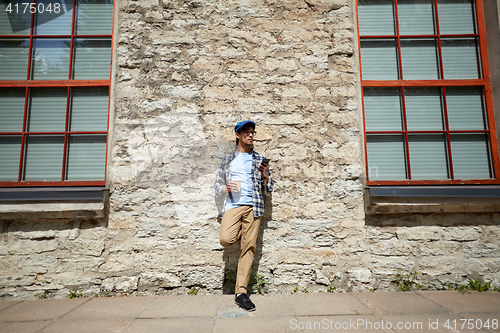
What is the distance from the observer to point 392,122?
3.24 metres

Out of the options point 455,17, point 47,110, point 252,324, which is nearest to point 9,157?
point 47,110

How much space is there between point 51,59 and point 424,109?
4710 mm

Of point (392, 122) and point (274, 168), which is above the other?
point (392, 122)

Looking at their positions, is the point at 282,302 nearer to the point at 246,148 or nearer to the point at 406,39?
the point at 246,148

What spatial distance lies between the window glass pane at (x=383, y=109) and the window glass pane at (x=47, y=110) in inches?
148

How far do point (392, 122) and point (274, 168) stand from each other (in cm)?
162

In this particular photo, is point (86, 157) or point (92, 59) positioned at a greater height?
point (92, 59)

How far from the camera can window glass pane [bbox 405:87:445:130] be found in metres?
3.22

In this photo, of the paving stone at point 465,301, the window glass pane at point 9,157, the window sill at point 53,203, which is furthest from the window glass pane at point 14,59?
the paving stone at point 465,301

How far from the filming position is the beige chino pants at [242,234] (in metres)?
2.56

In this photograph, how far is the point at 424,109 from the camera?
3246 millimetres


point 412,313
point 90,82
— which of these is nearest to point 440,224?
point 412,313

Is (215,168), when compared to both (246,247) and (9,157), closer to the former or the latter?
(246,247)

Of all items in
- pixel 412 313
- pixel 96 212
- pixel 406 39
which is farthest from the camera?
pixel 406 39
